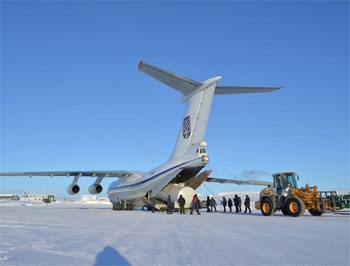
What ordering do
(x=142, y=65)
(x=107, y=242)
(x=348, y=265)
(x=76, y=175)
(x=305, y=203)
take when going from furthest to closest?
(x=76, y=175)
(x=142, y=65)
(x=305, y=203)
(x=107, y=242)
(x=348, y=265)

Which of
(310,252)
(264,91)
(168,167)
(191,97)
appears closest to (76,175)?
(168,167)

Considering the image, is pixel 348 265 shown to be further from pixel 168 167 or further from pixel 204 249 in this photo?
pixel 168 167

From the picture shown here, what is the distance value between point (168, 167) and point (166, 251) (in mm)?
12358

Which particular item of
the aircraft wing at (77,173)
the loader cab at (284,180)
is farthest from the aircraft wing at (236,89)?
the aircraft wing at (77,173)

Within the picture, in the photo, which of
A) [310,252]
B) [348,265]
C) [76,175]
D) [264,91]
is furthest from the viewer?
[76,175]

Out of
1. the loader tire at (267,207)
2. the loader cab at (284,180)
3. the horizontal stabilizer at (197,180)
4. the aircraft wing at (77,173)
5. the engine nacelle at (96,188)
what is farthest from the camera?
the engine nacelle at (96,188)

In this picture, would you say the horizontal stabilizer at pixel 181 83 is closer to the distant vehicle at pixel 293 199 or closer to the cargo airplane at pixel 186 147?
the cargo airplane at pixel 186 147

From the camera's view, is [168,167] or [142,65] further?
[168,167]

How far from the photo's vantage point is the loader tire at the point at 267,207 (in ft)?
43.9

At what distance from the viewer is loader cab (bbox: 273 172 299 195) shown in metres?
14.1

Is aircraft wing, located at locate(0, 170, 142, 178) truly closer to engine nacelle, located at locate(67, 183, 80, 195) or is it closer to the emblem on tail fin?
engine nacelle, located at locate(67, 183, 80, 195)

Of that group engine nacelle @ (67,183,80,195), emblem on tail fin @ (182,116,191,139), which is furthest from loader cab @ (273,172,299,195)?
engine nacelle @ (67,183,80,195)

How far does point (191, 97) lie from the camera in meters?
16.5

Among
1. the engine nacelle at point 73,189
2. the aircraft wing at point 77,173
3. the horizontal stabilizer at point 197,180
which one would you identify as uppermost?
the aircraft wing at point 77,173
